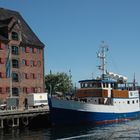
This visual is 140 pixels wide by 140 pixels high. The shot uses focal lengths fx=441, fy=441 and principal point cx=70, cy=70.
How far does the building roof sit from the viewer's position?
83.0 m

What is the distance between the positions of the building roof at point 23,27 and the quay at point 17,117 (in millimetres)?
22273

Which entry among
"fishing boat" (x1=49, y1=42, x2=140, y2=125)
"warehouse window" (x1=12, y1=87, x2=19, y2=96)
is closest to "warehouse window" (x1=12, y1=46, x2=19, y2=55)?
"warehouse window" (x1=12, y1=87, x2=19, y2=96)

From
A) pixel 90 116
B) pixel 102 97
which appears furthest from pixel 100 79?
pixel 90 116

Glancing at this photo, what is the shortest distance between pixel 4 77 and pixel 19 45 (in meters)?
7.55

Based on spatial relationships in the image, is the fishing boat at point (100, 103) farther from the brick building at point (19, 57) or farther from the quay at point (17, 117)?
the brick building at point (19, 57)

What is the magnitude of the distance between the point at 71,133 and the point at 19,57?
106 ft

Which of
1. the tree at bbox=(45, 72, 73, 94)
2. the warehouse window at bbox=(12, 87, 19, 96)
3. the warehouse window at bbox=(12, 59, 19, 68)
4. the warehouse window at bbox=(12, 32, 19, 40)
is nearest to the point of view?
the warehouse window at bbox=(12, 87, 19, 96)

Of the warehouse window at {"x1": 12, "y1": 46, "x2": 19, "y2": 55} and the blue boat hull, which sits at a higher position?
the warehouse window at {"x1": 12, "y1": 46, "x2": 19, "y2": 55}

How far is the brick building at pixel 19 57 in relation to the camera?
7862 centimetres

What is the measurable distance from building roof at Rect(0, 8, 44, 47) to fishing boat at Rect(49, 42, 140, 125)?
18.4m

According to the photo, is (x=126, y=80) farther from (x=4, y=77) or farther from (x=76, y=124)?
(x=4, y=77)

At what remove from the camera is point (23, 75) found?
8294cm

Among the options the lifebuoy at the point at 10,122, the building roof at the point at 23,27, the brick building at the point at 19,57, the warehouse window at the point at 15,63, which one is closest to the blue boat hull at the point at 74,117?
the lifebuoy at the point at 10,122

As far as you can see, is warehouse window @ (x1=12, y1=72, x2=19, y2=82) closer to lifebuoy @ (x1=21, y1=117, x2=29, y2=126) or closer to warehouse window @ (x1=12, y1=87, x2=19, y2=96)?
warehouse window @ (x1=12, y1=87, x2=19, y2=96)
